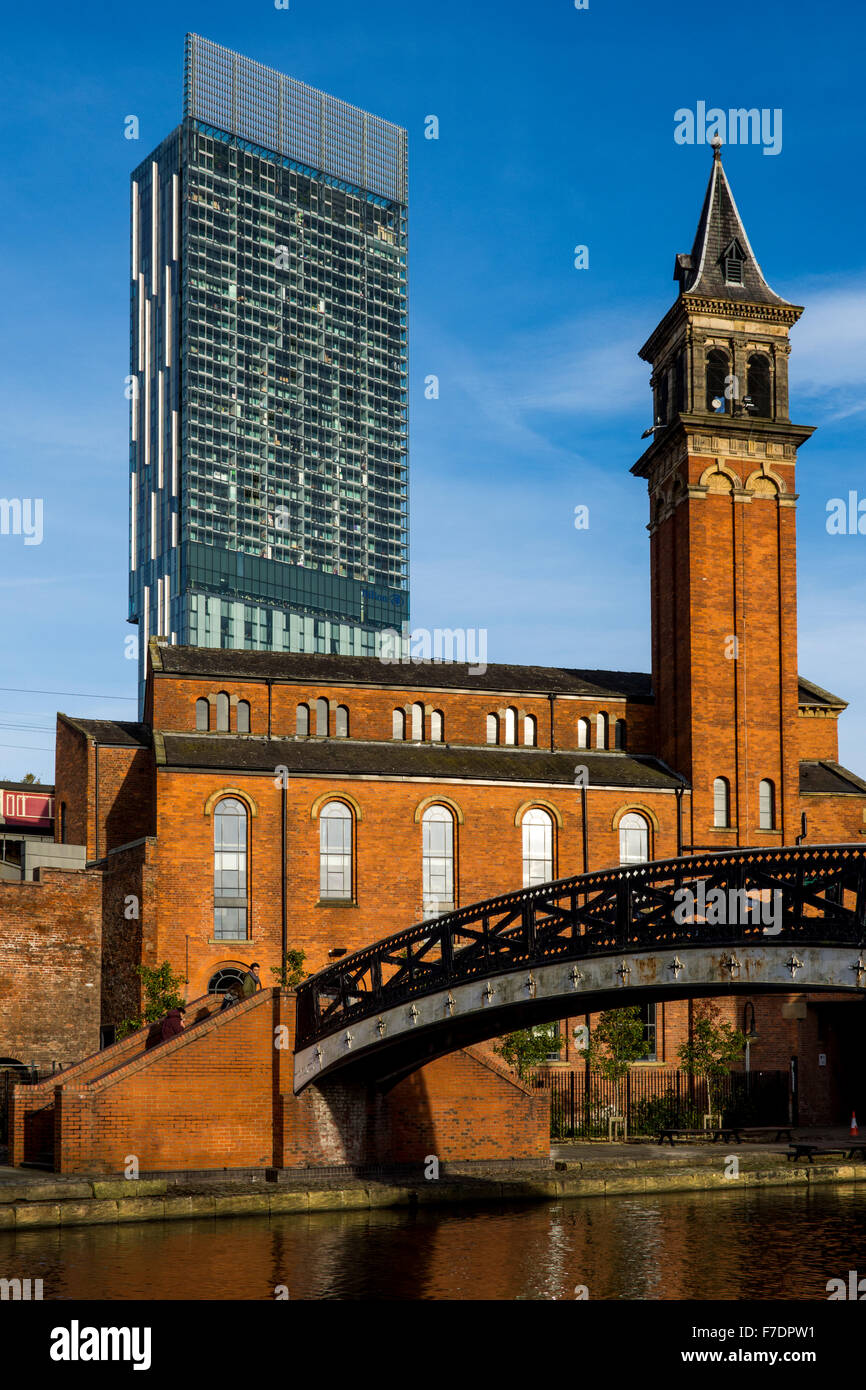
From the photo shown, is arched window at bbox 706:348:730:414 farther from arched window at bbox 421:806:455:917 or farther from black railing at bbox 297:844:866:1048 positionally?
black railing at bbox 297:844:866:1048

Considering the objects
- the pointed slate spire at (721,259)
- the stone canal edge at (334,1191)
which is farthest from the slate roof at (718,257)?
the stone canal edge at (334,1191)

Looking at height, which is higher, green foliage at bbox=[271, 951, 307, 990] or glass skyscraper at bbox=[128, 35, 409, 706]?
glass skyscraper at bbox=[128, 35, 409, 706]

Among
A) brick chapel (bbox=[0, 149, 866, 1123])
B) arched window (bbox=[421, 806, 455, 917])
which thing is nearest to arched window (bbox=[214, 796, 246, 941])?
brick chapel (bbox=[0, 149, 866, 1123])

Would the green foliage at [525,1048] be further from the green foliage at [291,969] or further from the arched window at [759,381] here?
the arched window at [759,381]

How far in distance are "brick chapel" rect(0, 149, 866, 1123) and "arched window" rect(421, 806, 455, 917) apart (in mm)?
61

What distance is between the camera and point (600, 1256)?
22234mm

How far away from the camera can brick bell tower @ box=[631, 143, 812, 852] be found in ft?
146

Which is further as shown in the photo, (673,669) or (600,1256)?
(673,669)

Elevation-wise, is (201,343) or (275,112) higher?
(275,112)

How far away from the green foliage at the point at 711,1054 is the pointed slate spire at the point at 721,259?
70.1 ft

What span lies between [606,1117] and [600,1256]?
14.6 meters

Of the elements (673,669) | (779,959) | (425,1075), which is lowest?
(425,1075)
